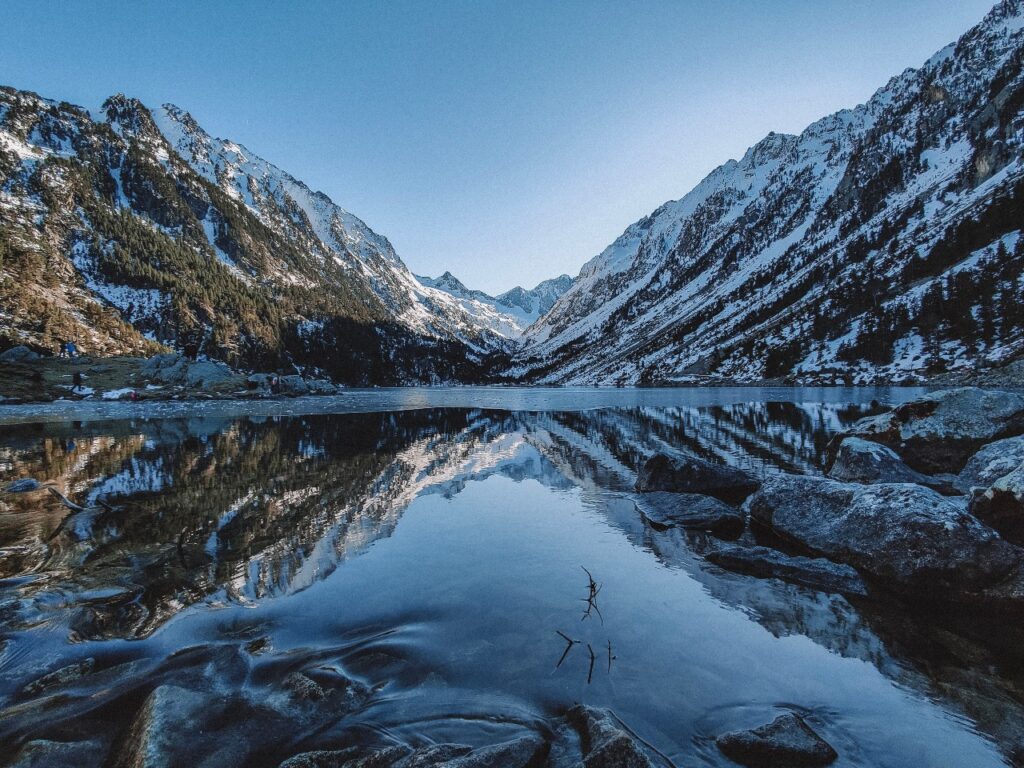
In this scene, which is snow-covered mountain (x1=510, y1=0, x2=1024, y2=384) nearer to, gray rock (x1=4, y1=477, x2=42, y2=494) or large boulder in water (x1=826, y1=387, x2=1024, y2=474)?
large boulder in water (x1=826, y1=387, x2=1024, y2=474)

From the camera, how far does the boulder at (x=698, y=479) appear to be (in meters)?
16.8

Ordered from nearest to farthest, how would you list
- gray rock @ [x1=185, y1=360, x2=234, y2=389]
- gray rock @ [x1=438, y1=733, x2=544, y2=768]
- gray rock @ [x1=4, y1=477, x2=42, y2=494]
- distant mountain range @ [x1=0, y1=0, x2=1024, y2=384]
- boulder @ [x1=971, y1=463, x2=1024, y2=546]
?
gray rock @ [x1=438, y1=733, x2=544, y2=768]
boulder @ [x1=971, y1=463, x2=1024, y2=546]
gray rock @ [x1=4, y1=477, x2=42, y2=494]
gray rock @ [x1=185, y1=360, x2=234, y2=389]
distant mountain range @ [x1=0, y1=0, x2=1024, y2=384]

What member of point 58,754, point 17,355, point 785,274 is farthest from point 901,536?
point 785,274

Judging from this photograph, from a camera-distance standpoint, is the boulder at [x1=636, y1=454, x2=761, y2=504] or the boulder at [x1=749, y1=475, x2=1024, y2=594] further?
the boulder at [x1=636, y1=454, x2=761, y2=504]

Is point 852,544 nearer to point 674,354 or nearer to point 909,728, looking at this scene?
point 909,728

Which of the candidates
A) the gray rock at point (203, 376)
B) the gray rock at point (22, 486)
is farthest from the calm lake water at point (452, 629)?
the gray rock at point (203, 376)

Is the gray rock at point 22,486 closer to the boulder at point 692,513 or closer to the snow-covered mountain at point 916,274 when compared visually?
the boulder at point 692,513

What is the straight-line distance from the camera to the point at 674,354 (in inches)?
7283

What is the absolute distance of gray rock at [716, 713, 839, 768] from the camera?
15.4 feet

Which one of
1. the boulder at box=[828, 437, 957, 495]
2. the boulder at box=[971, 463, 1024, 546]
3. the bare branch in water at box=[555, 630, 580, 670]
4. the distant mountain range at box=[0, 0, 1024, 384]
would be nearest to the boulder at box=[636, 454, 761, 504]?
the boulder at box=[828, 437, 957, 495]

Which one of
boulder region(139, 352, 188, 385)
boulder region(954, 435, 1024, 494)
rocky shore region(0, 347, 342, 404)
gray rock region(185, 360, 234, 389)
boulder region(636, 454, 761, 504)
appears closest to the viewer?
boulder region(954, 435, 1024, 494)

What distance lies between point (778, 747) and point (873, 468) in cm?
Answer: 1475

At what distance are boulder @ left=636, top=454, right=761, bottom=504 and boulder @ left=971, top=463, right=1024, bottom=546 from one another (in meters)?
6.91

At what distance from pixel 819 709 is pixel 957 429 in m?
18.5
